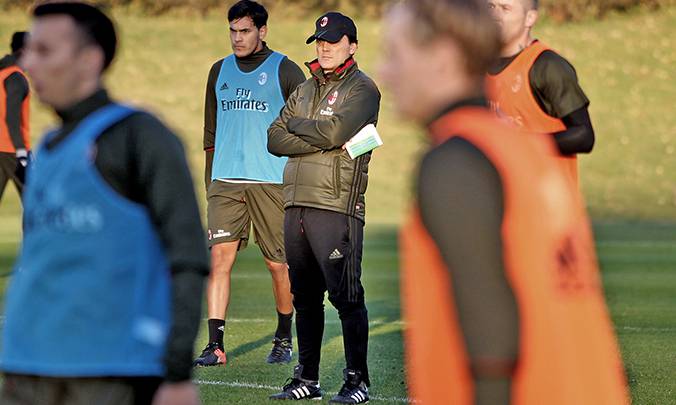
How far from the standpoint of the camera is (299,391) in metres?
8.44

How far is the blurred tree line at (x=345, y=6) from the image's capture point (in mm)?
44312

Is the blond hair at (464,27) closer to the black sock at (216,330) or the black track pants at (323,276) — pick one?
the black track pants at (323,276)

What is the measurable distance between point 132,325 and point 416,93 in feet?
3.91

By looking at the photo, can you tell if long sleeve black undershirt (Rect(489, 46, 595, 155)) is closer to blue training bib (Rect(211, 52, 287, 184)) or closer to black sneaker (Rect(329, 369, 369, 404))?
black sneaker (Rect(329, 369, 369, 404))

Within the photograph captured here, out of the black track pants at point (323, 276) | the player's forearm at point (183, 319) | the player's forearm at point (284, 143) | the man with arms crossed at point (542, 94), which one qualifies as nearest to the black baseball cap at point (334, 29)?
the player's forearm at point (284, 143)

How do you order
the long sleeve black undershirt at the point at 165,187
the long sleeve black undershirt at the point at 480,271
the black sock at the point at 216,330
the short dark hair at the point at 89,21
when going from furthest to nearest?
the black sock at the point at 216,330 → the short dark hair at the point at 89,21 → the long sleeve black undershirt at the point at 165,187 → the long sleeve black undershirt at the point at 480,271

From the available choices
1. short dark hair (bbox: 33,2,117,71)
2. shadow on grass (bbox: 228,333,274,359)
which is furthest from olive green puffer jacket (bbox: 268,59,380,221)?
short dark hair (bbox: 33,2,117,71)

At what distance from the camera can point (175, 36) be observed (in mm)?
42094

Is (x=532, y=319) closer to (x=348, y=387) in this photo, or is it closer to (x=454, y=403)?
(x=454, y=403)

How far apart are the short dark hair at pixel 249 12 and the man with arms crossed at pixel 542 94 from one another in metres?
3.76

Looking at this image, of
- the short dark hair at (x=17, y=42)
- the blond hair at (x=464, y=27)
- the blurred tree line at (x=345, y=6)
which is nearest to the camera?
the blond hair at (x=464, y=27)

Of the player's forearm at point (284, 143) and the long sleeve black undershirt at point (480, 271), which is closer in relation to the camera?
the long sleeve black undershirt at point (480, 271)

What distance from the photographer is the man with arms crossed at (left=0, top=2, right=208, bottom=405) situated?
380cm

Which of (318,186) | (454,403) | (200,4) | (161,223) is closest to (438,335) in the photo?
(454,403)
